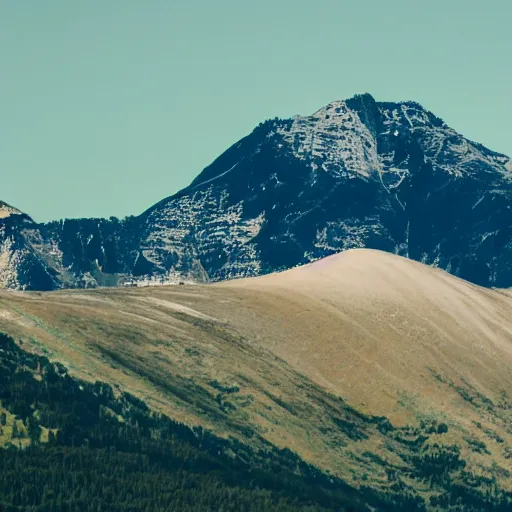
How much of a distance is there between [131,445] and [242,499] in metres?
22.7

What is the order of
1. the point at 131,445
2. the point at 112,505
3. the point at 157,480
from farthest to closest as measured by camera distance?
the point at 131,445 → the point at 157,480 → the point at 112,505

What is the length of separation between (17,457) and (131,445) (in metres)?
26.4

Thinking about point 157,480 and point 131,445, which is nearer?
point 157,480

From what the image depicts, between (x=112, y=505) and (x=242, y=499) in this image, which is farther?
(x=242, y=499)

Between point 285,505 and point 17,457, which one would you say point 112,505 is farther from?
point 285,505

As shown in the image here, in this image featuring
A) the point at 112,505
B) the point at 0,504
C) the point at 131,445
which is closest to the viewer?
the point at 0,504

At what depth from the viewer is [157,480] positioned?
187 m

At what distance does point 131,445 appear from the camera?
652 ft

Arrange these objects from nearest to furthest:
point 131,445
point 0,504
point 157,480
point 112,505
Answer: point 0,504 < point 112,505 < point 157,480 < point 131,445

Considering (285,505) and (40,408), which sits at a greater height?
(40,408)

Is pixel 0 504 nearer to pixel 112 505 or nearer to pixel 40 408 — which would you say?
pixel 112 505

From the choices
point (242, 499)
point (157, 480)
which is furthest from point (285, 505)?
point (157, 480)

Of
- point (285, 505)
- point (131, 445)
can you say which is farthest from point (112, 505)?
point (285, 505)

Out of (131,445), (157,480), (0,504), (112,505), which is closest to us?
(0,504)
